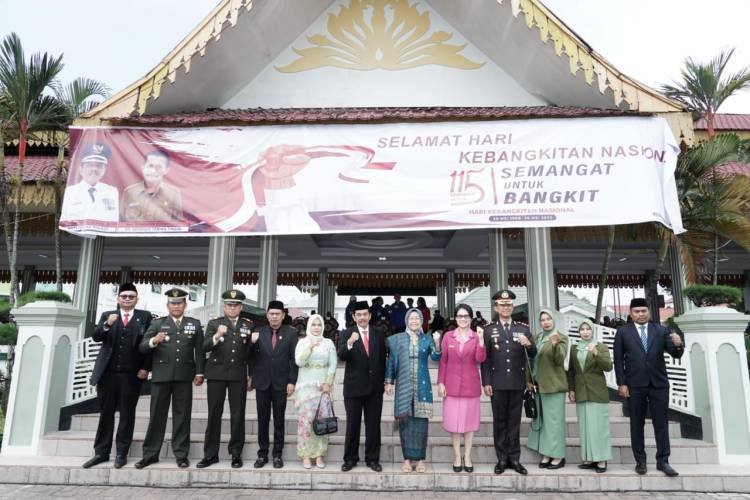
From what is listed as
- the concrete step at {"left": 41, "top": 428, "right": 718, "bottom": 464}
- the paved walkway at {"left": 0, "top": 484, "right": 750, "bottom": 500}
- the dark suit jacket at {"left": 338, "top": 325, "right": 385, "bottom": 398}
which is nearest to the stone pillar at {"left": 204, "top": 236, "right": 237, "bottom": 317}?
the concrete step at {"left": 41, "top": 428, "right": 718, "bottom": 464}

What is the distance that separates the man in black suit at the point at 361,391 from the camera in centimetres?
473

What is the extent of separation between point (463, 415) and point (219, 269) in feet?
15.3

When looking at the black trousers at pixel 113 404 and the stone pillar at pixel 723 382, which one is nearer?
the black trousers at pixel 113 404

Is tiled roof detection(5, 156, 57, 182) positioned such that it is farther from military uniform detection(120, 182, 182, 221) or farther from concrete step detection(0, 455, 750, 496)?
concrete step detection(0, 455, 750, 496)

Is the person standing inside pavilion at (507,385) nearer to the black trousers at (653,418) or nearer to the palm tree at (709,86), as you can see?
the black trousers at (653,418)

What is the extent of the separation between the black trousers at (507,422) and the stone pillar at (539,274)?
287 centimetres

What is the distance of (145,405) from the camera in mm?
6039

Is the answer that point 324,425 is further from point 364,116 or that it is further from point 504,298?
point 364,116

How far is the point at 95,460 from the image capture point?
4805 mm

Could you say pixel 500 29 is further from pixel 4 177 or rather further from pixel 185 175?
pixel 4 177

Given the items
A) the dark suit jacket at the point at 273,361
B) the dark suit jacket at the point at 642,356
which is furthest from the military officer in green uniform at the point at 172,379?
the dark suit jacket at the point at 642,356

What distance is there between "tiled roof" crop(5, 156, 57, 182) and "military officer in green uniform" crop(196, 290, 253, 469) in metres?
4.94

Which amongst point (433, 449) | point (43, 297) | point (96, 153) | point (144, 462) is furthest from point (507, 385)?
point (96, 153)

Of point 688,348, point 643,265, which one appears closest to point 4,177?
point 688,348
